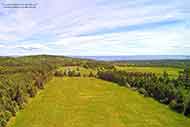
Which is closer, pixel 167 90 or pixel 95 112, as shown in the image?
pixel 95 112

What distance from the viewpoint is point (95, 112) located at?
78.9 metres

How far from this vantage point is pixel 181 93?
84.4 m

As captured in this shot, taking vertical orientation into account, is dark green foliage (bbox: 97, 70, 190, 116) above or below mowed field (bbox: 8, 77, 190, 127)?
above

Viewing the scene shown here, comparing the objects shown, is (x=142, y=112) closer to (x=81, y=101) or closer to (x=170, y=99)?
(x=170, y=99)

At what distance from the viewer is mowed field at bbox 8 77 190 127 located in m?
65.5

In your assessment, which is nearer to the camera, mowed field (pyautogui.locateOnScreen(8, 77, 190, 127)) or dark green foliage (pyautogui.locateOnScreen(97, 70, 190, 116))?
mowed field (pyautogui.locateOnScreen(8, 77, 190, 127))

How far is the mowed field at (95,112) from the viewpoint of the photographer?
215 ft

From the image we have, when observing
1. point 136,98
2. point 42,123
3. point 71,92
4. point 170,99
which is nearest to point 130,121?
point 42,123

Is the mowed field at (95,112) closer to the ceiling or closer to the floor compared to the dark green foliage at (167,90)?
closer to the floor

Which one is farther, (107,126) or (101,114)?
(101,114)

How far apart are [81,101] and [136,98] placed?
22.3m

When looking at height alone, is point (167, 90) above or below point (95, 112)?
above

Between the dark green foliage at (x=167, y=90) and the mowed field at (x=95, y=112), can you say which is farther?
the dark green foliage at (x=167, y=90)

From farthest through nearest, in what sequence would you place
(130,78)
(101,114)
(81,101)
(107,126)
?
(130,78)
(81,101)
(101,114)
(107,126)
